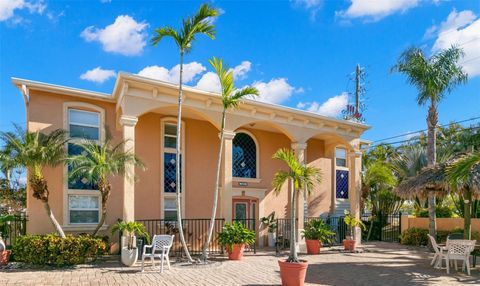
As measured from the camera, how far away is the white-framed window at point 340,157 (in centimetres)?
1897

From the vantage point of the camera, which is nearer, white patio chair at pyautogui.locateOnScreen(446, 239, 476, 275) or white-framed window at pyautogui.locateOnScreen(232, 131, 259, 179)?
white patio chair at pyautogui.locateOnScreen(446, 239, 476, 275)

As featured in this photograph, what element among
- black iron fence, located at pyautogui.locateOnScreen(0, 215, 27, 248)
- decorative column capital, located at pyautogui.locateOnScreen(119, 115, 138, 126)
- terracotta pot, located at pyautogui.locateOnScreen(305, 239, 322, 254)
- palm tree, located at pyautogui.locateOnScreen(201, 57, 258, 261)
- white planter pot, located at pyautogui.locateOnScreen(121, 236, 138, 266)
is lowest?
terracotta pot, located at pyautogui.locateOnScreen(305, 239, 322, 254)

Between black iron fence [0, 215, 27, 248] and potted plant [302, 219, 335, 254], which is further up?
black iron fence [0, 215, 27, 248]

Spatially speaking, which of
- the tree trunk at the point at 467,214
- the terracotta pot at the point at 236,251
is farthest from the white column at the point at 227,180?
the tree trunk at the point at 467,214

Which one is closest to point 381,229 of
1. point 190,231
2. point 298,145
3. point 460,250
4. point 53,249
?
point 298,145

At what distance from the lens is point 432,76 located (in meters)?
15.2

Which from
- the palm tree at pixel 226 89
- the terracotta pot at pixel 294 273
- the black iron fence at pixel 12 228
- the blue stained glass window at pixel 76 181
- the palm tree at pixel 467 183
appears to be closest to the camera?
the terracotta pot at pixel 294 273

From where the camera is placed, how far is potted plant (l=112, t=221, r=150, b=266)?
33.6 ft

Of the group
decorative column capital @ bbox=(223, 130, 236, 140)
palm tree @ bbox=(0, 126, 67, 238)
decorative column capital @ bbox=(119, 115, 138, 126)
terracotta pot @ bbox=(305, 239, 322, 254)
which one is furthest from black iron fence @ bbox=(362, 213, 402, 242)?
palm tree @ bbox=(0, 126, 67, 238)

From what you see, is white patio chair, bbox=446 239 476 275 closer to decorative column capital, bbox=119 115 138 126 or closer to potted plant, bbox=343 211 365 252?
potted plant, bbox=343 211 365 252

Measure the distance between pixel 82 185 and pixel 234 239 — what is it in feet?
17.6

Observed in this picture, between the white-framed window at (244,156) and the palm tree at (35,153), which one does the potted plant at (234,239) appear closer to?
the white-framed window at (244,156)

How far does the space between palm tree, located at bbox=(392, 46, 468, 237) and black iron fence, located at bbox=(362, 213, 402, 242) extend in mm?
4819

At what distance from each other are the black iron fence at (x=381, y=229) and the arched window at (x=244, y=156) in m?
8.17
